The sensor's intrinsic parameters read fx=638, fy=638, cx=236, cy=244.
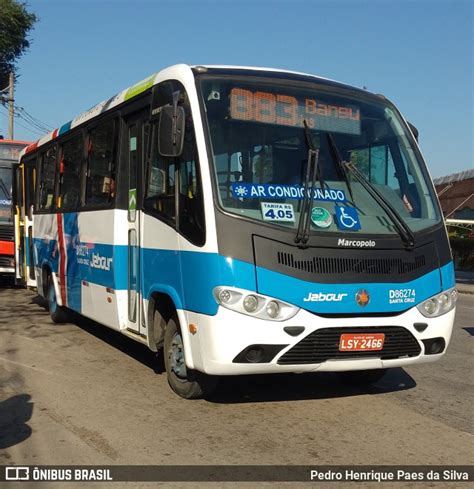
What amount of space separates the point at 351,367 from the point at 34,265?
7.83 metres

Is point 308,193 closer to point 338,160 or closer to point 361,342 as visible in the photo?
point 338,160

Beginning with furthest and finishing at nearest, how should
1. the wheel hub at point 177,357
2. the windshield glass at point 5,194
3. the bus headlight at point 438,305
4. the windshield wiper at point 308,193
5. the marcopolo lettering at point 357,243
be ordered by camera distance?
the windshield glass at point 5,194 < the wheel hub at point 177,357 < the bus headlight at point 438,305 < the marcopolo lettering at point 357,243 < the windshield wiper at point 308,193

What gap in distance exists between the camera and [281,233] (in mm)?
5078

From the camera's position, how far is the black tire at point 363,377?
6512 mm

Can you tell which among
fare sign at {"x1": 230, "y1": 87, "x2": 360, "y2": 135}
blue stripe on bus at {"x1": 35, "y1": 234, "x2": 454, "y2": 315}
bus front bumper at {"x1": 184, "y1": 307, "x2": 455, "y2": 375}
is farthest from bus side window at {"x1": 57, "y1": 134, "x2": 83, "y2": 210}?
bus front bumper at {"x1": 184, "y1": 307, "x2": 455, "y2": 375}

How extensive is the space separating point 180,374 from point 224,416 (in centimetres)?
66

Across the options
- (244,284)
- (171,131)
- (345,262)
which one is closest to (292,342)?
(244,284)

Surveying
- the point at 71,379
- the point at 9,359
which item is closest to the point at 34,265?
the point at 9,359

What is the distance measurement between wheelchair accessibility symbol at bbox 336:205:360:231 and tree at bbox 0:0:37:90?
32.9 m

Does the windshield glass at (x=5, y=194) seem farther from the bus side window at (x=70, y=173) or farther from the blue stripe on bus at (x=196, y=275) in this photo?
the blue stripe on bus at (x=196, y=275)

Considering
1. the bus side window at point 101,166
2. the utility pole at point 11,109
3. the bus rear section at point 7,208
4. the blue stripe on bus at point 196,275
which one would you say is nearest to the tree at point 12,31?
the utility pole at point 11,109

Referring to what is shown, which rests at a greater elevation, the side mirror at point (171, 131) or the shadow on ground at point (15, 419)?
the side mirror at point (171, 131)

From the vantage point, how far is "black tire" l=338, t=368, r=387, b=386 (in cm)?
651

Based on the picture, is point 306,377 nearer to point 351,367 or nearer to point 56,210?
point 351,367
